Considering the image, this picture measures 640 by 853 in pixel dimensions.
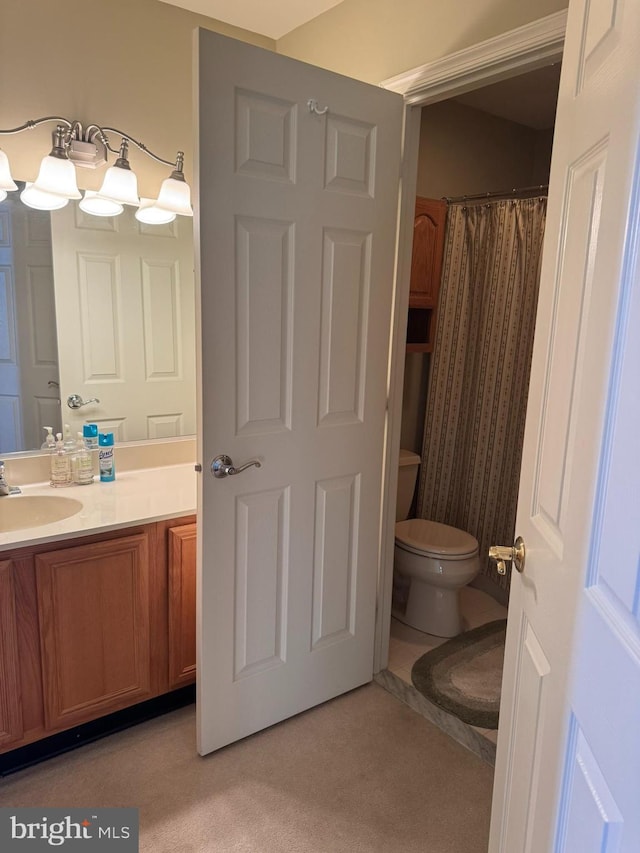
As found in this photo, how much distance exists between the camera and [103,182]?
214 cm

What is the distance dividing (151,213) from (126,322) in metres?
0.43

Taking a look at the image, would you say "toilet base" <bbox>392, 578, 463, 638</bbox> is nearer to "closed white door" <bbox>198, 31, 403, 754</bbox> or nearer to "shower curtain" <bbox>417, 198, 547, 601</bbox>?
"shower curtain" <bbox>417, 198, 547, 601</bbox>

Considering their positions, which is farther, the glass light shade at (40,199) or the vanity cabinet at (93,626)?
the glass light shade at (40,199)

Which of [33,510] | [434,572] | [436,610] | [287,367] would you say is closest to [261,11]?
[287,367]

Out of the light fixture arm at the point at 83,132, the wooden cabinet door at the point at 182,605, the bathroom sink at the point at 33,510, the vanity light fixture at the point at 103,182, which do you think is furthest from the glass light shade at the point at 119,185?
the wooden cabinet door at the point at 182,605

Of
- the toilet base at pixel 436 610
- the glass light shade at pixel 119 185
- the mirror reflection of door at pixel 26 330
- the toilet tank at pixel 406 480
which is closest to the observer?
the mirror reflection of door at pixel 26 330

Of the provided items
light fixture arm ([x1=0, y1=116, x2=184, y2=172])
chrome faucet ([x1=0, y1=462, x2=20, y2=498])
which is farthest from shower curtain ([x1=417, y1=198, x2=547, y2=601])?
chrome faucet ([x1=0, y1=462, x2=20, y2=498])

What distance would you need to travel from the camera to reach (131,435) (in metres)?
2.36

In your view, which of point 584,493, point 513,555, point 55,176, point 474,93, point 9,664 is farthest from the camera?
point 474,93

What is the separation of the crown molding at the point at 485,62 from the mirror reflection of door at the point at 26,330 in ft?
4.41

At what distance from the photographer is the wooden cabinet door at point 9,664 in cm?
168

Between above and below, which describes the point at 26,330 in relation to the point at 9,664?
above

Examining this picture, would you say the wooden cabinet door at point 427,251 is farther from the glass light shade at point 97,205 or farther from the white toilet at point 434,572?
the glass light shade at point 97,205

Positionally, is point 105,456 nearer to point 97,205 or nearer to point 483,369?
point 97,205
